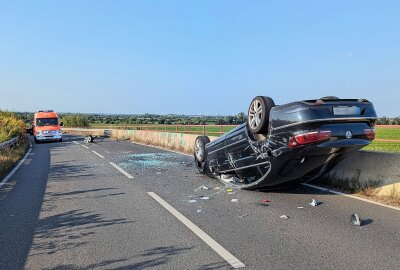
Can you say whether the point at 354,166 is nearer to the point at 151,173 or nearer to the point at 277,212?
the point at 277,212

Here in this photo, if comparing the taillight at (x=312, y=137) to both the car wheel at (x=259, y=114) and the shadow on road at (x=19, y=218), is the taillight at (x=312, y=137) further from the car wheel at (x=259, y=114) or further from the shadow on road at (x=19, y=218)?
the shadow on road at (x=19, y=218)

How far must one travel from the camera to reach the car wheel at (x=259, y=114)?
710 centimetres

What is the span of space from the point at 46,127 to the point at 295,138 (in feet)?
98.9

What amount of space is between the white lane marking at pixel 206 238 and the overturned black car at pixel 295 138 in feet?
6.12

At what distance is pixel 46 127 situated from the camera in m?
32.8

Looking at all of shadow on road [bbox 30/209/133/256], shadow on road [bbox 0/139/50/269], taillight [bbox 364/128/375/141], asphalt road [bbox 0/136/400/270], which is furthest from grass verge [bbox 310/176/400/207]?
shadow on road [bbox 0/139/50/269]

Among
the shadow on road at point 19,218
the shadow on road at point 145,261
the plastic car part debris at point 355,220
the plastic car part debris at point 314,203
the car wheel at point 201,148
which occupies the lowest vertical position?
the shadow on road at point 19,218

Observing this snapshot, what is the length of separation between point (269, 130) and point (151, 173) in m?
A: 5.63

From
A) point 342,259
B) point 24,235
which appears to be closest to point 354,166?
point 342,259

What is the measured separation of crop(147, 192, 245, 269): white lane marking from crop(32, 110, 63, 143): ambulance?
2767cm

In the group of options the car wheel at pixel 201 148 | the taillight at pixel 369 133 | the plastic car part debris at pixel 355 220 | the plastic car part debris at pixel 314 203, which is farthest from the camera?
the car wheel at pixel 201 148

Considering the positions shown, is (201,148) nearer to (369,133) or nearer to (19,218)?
(369,133)

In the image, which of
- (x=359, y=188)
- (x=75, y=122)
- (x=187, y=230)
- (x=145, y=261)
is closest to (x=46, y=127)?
(x=359, y=188)

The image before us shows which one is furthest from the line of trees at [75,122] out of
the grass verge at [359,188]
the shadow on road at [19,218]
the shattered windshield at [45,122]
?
the grass verge at [359,188]
